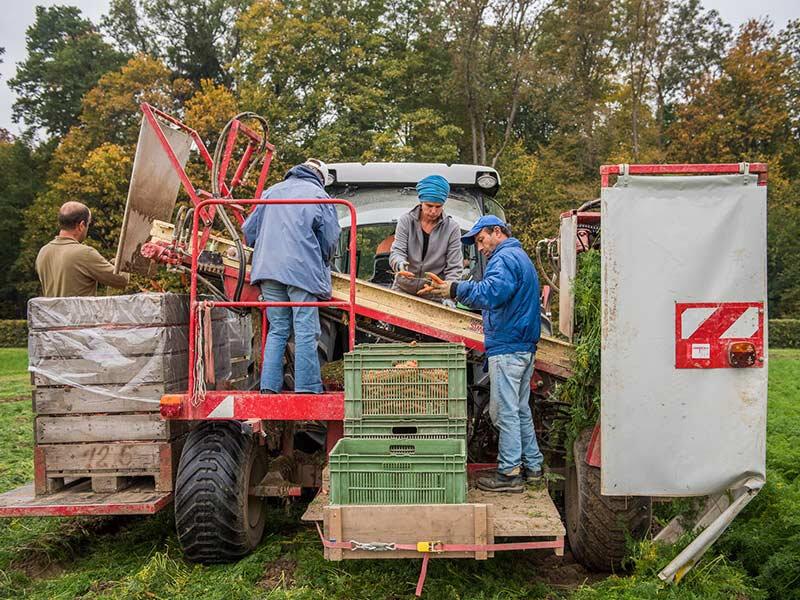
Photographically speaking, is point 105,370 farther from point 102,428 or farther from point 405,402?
point 405,402

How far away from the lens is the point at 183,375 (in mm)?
5488

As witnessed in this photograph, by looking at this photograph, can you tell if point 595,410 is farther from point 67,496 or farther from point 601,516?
point 67,496

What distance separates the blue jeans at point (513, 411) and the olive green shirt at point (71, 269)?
3.04m

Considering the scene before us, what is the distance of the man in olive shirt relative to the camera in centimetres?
588

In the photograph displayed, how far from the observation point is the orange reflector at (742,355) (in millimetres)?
4141

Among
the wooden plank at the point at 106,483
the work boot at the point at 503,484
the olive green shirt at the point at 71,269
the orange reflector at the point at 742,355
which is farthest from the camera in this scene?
the olive green shirt at the point at 71,269

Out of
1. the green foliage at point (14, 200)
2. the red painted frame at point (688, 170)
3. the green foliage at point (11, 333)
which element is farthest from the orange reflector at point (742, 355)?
the green foliage at point (14, 200)

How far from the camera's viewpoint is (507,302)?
16.8ft

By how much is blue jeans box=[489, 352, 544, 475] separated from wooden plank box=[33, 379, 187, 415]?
227cm

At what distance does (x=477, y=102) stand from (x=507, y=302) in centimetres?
2832

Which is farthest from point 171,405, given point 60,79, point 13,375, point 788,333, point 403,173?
point 60,79

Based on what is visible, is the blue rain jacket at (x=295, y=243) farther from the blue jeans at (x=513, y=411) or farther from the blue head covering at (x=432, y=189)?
the blue jeans at (x=513, y=411)

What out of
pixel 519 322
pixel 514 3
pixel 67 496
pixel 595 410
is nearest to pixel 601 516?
pixel 595 410

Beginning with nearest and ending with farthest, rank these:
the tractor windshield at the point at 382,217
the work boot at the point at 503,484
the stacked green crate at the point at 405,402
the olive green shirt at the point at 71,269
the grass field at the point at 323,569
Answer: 1. the grass field at the point at 323,569
2. the stacked green crate at the point at 405,402
3. the work boot at the point at 503,484
4. the olive green shirt at the point at 71,269
5. the tractor windshield at the point at 382,217
